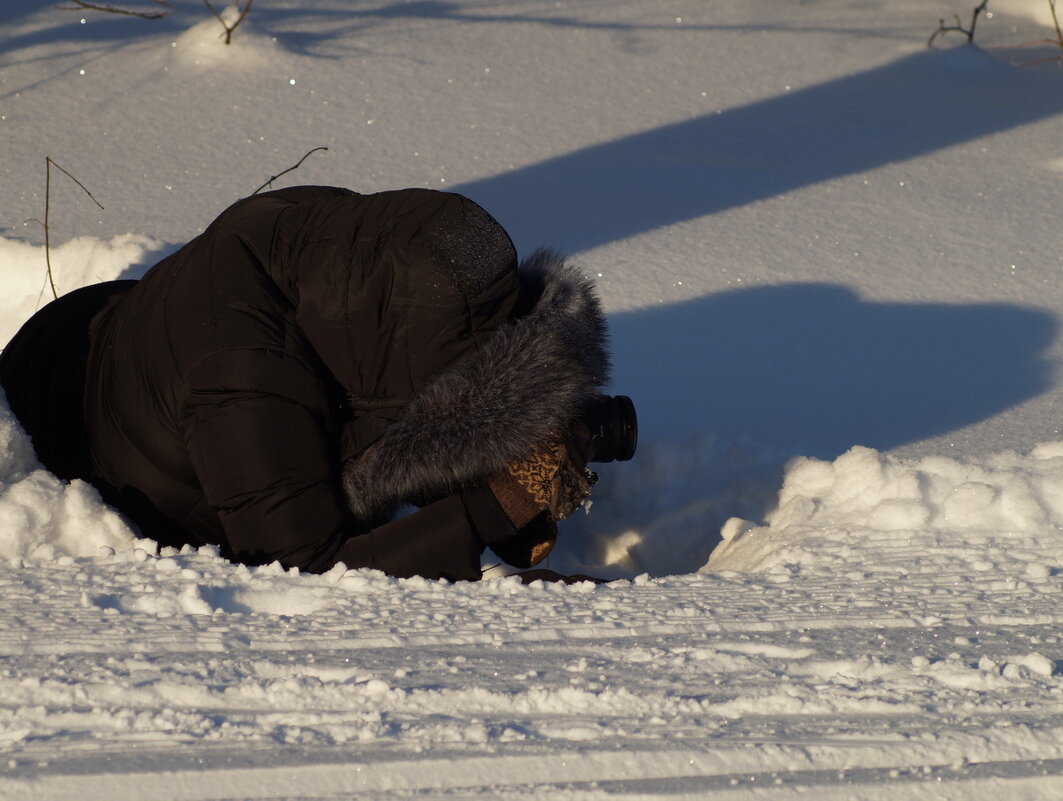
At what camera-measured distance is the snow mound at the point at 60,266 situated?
3.34 metres

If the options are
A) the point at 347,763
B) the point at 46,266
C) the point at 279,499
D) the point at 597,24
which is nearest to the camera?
the point at 347,763

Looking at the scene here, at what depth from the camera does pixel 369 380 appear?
2062 mm

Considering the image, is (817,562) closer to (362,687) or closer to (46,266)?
(362,687)

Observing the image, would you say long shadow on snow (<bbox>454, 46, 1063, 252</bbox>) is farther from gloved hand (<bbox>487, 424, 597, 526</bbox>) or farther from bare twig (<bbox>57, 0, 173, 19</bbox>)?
bare twig (<bbox>57, 0, 173, 19</bbox>)

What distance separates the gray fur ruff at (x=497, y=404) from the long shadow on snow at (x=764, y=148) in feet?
5.81

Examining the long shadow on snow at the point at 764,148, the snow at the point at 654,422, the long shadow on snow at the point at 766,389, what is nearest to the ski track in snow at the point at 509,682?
the snow at the point at 654,422

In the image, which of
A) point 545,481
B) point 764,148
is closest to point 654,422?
point 545,481

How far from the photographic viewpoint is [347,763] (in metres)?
1.43

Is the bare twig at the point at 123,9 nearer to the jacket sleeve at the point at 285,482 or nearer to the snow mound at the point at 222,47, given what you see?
the snow mound at the point at 222,47

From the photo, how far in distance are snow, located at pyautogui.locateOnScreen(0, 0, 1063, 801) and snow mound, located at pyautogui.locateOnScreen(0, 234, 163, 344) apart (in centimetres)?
1

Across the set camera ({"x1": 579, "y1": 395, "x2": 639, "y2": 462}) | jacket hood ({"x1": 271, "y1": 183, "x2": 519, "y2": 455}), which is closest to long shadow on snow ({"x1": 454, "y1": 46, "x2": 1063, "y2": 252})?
camera ({"x1": 579, "y1": 395, "x2": 639, "y2": 462})

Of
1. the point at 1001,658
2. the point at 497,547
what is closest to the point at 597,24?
the point at 497,547

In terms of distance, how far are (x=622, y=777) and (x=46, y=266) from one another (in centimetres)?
273

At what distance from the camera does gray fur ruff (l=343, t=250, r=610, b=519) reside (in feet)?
6.58
